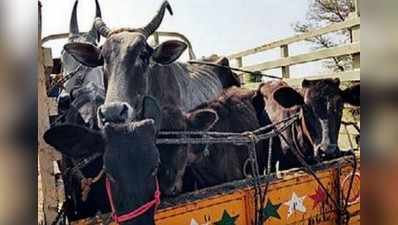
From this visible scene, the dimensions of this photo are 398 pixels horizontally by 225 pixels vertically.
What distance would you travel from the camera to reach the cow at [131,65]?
175cm

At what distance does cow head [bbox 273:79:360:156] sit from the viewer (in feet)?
7.16

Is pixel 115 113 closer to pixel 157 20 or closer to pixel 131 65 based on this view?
pixel 131 65

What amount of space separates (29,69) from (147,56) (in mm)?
487

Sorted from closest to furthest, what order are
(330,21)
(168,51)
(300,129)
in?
(168,51) < (330,21) < (300,129)

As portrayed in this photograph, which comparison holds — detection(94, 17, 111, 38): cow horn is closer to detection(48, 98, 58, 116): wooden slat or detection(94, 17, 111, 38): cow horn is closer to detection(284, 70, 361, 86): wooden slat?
detection(48, 98, 58, 116): wooden slat

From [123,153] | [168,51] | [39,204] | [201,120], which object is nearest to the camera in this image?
[39,204]

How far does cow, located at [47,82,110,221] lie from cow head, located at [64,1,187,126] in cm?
5

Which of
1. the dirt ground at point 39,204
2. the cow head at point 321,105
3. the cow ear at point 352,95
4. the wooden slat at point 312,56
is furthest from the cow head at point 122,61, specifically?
the cow ear at point 352,95

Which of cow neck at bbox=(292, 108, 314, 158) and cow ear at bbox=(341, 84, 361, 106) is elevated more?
cow ear at bbox=(341, 84, 361, 106)

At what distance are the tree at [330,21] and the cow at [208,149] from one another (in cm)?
33

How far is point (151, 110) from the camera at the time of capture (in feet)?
6.01

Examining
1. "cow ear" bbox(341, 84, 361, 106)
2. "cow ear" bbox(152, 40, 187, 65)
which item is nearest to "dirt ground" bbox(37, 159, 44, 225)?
"cow ear" bbox(152, 40, 187, 65)

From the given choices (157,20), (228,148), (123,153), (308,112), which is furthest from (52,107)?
(308,112)

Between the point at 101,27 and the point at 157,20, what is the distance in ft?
0.62
